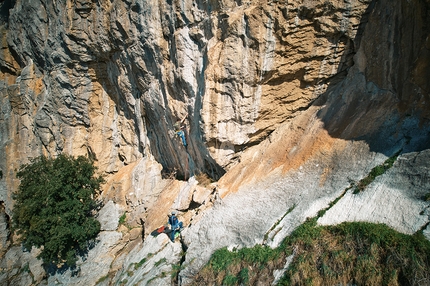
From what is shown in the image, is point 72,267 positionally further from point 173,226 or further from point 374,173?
point 374,173

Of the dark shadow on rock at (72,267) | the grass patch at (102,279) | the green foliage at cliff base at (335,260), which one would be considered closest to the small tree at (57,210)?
the dark shadow on rock at (72,267)

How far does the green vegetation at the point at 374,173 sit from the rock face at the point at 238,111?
13 cm

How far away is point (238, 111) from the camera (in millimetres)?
9602

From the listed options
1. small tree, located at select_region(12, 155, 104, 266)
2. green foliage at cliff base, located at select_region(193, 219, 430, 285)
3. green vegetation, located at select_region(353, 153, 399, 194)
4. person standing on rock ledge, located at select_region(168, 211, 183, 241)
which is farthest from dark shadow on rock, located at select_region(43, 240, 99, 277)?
green vegetation, located at select_region(353, 153, 399, 194)

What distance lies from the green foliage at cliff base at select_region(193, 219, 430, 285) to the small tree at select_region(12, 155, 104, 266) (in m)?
7.37

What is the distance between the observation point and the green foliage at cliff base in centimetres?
533

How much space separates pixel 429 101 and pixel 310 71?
12.0ft

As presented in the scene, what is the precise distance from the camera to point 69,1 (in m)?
13.8

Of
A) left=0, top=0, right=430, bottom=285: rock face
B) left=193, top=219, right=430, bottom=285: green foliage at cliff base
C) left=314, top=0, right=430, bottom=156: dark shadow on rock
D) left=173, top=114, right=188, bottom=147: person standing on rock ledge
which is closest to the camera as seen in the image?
left=193, top=219, right=430, bottom=285: green foliage at cliff base

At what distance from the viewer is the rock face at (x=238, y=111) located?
23.4 feet

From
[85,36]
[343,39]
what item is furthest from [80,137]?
[343,39]

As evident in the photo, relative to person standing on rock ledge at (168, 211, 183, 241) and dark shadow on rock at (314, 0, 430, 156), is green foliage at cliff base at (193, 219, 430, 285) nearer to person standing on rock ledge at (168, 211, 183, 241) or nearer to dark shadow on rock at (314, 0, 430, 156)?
dark shadow on rock at (314, 0, 430, 156)

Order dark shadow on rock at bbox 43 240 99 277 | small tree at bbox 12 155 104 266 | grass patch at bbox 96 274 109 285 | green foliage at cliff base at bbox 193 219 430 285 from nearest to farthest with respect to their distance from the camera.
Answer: green foliage at cliff base at bbox 193 219 430 285 → grass patch at bbox 96 274 109 285 → small tree at bbox 12 155 104 266 → dark shadow on rock at bbox 43 240 99 277

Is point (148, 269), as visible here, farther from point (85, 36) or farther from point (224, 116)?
point (85, 36)
